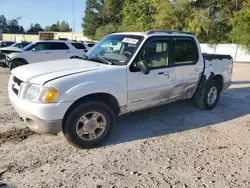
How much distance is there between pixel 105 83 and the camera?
3822 millimetres

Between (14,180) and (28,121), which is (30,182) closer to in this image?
(14,180)

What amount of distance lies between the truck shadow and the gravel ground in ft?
0.06

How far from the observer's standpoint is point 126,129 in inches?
Answer: 186

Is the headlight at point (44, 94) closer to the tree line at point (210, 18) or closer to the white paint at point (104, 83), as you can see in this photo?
the white paint at point (104, 83)

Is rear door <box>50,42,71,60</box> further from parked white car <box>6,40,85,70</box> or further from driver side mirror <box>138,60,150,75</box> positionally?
driver side mirror <box>138,60,150,75</box>

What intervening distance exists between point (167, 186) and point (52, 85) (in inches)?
78.9

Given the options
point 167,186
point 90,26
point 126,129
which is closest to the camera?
point 167,186

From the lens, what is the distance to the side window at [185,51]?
194 inches

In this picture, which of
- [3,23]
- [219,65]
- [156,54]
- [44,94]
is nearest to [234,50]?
[219,65]


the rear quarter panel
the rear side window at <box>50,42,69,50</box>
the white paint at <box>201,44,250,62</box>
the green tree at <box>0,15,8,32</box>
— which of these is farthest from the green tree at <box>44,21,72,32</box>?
the rear quarter panel

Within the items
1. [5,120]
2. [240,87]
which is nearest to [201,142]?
[5,120]

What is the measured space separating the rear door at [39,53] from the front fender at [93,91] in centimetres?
887

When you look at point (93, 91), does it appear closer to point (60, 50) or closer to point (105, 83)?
point (105, 83)

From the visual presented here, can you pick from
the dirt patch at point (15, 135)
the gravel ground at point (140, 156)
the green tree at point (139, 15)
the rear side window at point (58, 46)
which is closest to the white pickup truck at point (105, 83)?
the gravel ground at point (140, 156)
